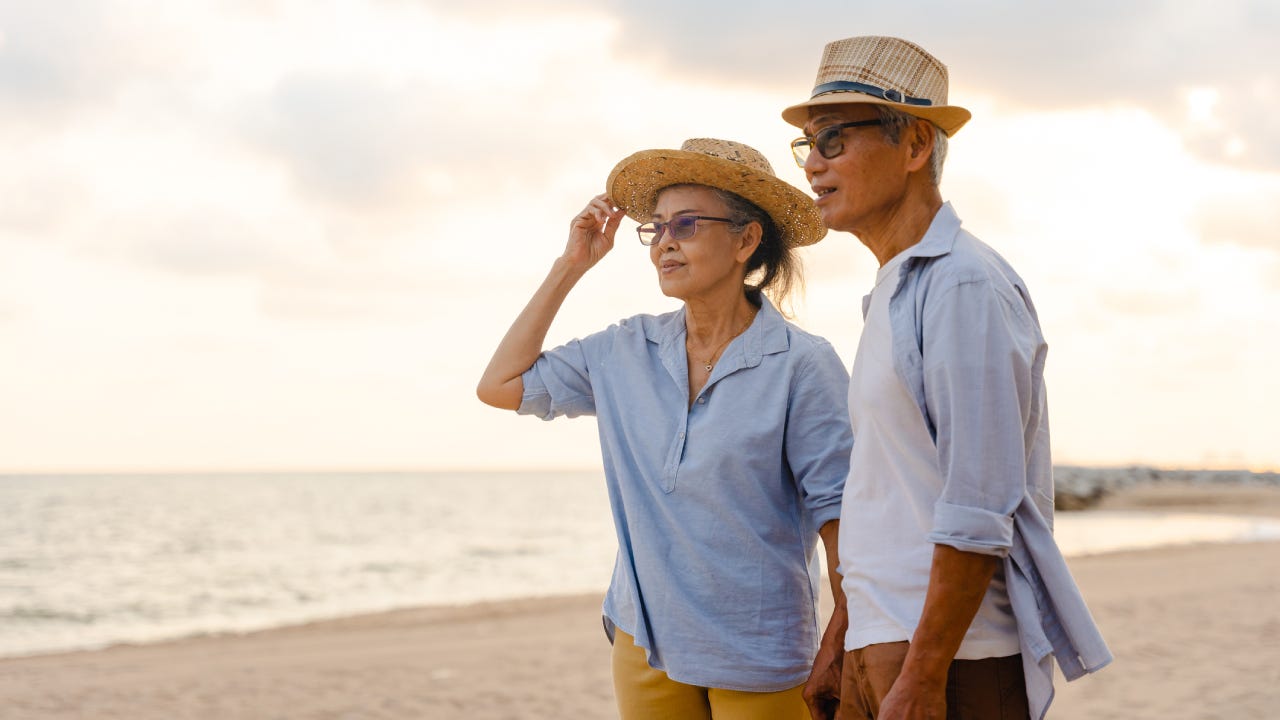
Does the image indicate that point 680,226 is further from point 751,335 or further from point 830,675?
point 830,675

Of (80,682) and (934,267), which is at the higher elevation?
(934,267)

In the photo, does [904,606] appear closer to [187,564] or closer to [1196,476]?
[187,564]

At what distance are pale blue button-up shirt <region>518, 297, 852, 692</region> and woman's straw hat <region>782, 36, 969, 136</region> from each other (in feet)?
2.22

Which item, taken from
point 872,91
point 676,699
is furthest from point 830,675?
point 872,91

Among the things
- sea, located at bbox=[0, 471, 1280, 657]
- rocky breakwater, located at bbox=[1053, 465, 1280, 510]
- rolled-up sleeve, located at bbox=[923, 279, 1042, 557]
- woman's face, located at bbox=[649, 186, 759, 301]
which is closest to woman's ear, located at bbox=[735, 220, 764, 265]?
woman's face, located at bbox=[649, 186, 759, 301]

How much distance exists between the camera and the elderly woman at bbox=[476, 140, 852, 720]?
2.35 m

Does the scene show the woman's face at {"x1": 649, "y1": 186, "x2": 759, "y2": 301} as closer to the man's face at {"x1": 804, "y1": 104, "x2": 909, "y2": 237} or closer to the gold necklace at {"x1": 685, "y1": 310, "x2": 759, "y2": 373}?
the gold necklace at {"x1": 685, "y1": 310, "x2": 759, "y2": 373}

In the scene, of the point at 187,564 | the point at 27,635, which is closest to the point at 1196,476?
the point at 187,564

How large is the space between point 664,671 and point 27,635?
1394 cm

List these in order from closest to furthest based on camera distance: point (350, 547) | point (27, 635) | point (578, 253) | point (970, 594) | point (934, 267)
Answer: point (970, 594) → point (934, 267) → point (578, 253) → point (27, 635) → point (350, 547)

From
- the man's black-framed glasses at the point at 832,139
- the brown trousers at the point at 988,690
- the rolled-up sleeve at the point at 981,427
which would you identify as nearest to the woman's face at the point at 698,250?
the man's black-framed glasses at the point at 832,139

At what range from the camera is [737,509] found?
2.35 metres

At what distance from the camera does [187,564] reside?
23078 mm

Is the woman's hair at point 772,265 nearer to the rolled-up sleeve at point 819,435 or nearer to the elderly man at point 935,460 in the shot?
the rolled-up sleeve at point 819,435
